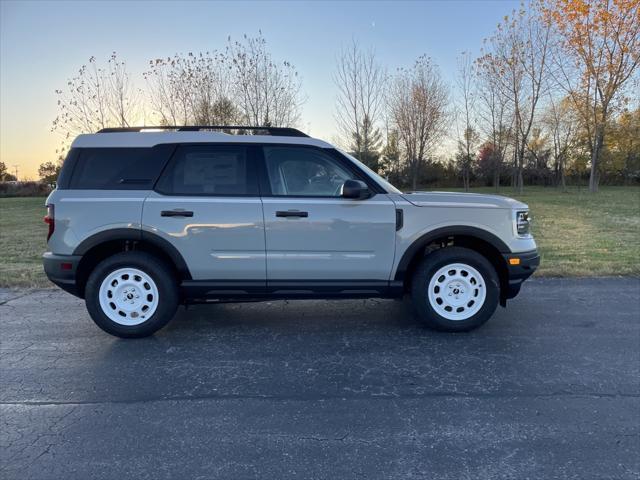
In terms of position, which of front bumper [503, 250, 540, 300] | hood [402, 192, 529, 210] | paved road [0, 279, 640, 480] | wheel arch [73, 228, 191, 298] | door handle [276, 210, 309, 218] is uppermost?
hood [402, 192, 529, 210]

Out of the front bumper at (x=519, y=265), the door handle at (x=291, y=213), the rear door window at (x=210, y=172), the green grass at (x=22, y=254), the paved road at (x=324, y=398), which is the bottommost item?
the paved road at (x=324, y=398)

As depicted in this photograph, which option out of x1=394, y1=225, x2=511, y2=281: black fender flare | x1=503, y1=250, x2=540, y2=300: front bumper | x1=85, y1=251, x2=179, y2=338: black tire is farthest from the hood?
x1=85, y1=251, x2=179, y2=338: black tire

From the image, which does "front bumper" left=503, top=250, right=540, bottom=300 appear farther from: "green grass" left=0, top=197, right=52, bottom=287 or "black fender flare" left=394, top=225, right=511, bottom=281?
"green grass" left=0, top=197, right=52, bottom=287

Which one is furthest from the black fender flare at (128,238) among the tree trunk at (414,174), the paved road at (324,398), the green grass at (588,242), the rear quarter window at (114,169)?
the tree trunk at (414,174)

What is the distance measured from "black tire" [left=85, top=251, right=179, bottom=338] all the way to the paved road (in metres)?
0.14

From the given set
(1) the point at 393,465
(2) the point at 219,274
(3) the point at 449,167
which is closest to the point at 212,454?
(1) the point at 393,465

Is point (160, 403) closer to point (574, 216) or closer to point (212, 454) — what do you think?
point (212, 454)

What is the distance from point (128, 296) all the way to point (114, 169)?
126cm

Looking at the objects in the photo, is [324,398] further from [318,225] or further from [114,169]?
[114,169]

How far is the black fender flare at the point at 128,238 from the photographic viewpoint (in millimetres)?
4312

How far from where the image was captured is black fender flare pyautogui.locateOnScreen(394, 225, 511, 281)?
4.44 m

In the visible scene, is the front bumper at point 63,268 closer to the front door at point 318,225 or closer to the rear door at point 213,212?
the rear door at point 213,212

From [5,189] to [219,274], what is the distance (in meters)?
44.8

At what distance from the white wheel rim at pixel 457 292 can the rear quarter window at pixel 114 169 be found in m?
3.01
